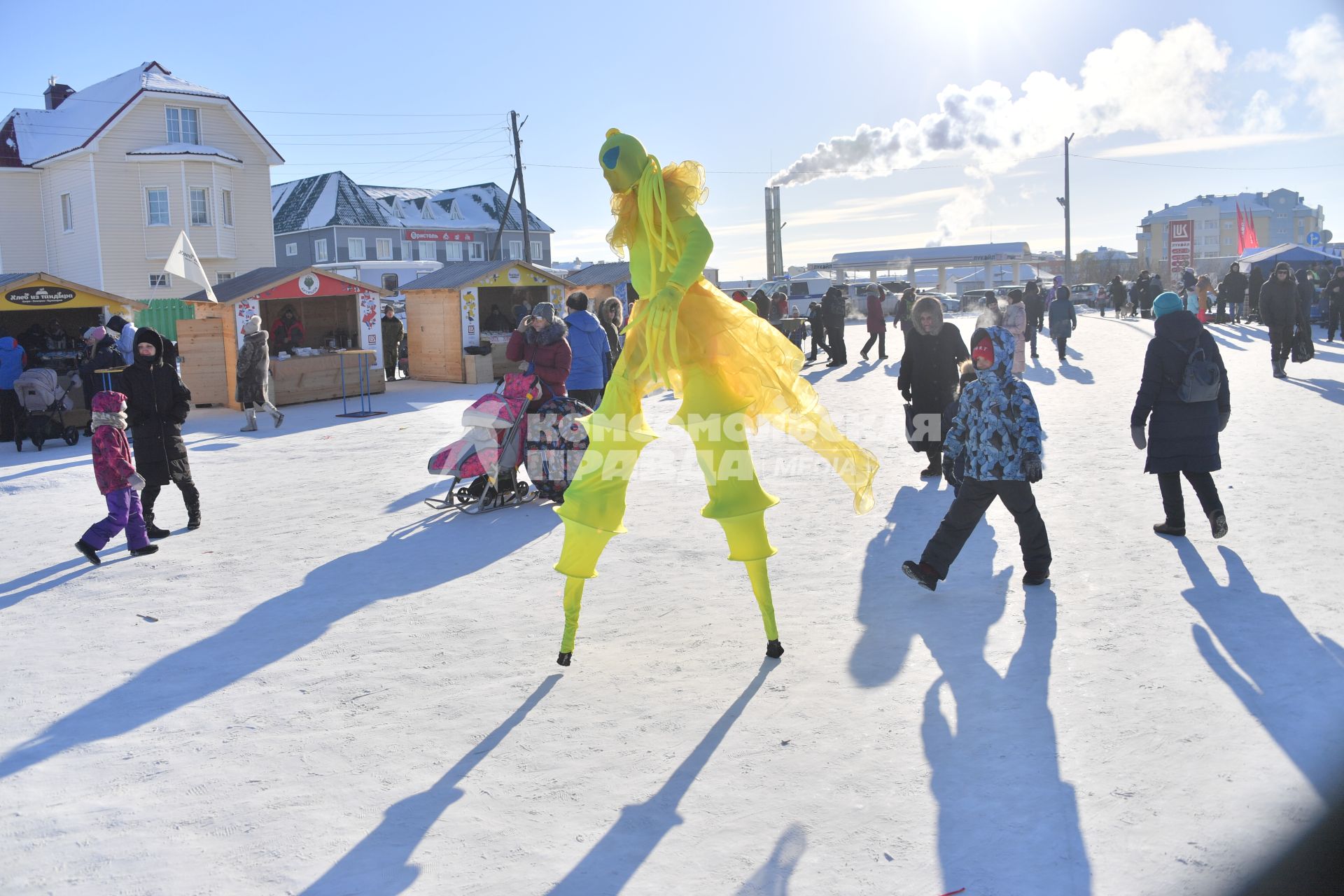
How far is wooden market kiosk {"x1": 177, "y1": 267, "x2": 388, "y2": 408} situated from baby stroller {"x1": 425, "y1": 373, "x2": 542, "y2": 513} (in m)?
8.15

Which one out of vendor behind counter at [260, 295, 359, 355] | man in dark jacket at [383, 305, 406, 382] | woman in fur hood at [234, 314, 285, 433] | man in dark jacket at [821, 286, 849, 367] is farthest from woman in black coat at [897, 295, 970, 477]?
man in dark jacket at [383, 305, 406, 382]

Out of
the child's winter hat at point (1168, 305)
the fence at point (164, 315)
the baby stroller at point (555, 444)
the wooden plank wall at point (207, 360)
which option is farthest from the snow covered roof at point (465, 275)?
the child's winter hat at point (1168, 305)

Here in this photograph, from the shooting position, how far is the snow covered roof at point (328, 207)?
48.8 metres

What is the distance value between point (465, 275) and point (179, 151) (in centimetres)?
1719

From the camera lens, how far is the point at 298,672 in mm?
4738

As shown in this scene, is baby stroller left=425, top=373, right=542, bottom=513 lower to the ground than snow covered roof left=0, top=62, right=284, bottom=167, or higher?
lower

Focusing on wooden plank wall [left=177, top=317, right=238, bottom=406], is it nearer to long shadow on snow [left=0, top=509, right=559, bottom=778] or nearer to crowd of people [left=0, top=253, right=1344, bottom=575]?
crowd of people [left=0, top=253, right=1344, bottom=575]

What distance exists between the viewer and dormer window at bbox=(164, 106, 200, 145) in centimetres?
3191

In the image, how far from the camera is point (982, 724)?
3.93 m

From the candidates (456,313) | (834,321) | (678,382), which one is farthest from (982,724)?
(456,313)

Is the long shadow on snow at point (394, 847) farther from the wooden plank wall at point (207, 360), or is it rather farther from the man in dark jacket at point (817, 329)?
the man in dark jacket at point (817, 329)

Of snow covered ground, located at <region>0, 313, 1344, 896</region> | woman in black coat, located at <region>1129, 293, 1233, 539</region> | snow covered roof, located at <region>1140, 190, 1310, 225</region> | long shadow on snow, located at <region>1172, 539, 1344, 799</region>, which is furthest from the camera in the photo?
A: snow covered roof, located at <region>1140, 190, 1310, 225</region>

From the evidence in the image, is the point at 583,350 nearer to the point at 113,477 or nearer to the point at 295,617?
the point at 113,477

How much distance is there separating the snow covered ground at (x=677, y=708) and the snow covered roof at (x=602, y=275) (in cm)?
1628
